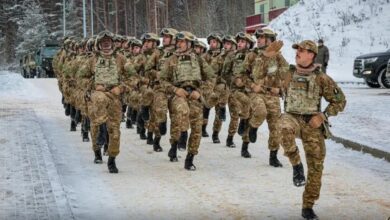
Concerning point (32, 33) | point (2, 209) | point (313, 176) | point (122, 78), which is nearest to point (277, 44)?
point (122, 78)

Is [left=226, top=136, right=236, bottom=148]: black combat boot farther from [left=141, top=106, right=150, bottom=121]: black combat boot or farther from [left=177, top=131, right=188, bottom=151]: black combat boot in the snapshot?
[left=177, top=131, right=188, bottom=151]: black combat boot

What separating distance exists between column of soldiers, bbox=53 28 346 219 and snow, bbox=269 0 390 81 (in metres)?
19.7

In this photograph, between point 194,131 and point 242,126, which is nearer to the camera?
point 194,131

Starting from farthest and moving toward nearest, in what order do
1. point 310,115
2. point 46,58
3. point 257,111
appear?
point 46,58 < point 257,111 < point 310,115

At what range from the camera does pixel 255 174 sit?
9.66 meters

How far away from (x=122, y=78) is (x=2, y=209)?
3.61 metres

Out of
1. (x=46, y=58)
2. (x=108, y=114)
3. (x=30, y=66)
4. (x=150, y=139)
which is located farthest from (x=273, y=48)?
(x=30, y=66)

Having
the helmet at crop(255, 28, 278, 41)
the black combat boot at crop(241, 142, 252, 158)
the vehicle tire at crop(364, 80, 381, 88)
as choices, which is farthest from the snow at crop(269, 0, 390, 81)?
the helmet at crop(255, 28, 278, 41)

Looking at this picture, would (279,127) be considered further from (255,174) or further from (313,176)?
(255,174)

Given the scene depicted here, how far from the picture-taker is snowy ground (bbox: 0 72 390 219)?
7.32m

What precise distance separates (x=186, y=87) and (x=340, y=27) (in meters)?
29.6

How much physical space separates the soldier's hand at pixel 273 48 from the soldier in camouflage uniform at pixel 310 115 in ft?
8.42

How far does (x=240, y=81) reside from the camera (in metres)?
11.4

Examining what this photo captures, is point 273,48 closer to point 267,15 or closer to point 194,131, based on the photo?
point 194,131
